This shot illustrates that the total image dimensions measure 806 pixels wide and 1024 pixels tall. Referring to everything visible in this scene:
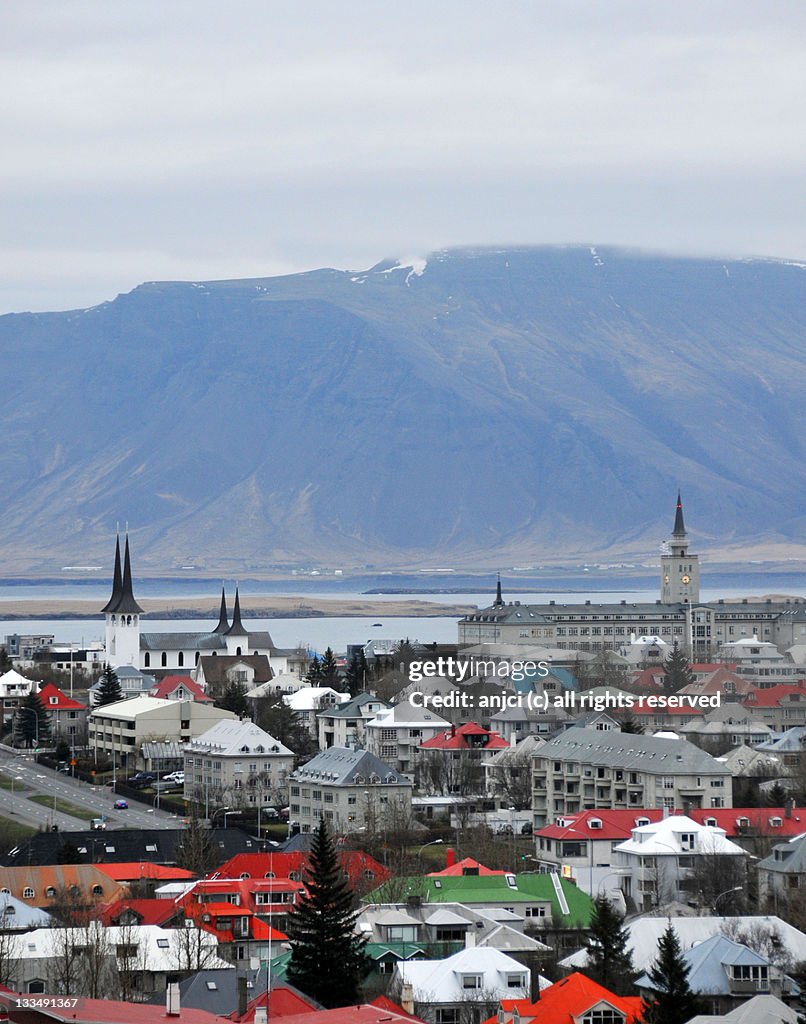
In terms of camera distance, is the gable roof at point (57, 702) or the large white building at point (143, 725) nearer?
the large white building at point (143, 725)

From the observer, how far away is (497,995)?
47.8 metres

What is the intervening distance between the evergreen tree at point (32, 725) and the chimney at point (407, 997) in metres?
73.2

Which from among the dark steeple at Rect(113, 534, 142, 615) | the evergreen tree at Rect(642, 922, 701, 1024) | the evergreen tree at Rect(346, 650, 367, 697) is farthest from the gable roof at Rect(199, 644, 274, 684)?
the evergreen tree at Rect(642, 922, 701, 1024)

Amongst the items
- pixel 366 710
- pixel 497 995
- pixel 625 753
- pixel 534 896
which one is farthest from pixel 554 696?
pixel 497 995

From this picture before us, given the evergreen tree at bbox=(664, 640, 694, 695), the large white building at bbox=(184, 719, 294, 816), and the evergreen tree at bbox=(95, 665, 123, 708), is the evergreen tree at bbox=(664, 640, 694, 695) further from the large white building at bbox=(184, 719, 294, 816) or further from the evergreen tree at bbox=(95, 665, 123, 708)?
the large white building at bbox=(184, 719, 294, 816)

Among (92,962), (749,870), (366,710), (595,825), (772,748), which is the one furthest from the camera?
(366,710)

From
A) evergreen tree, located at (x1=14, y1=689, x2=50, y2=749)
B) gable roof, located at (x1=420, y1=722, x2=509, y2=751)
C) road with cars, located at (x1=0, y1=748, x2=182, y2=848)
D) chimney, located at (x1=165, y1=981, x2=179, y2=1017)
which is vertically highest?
chimney, located at (x1=165, y1=981, x2=179, y2=1017)

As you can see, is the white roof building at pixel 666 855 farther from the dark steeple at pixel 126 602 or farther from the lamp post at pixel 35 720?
the dark steeple at pixel 126 602

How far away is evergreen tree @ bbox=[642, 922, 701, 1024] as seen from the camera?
141ft

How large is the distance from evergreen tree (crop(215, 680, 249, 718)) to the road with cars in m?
19.5

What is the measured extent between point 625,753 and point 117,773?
85.8 feet

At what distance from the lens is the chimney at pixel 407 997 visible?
152ft

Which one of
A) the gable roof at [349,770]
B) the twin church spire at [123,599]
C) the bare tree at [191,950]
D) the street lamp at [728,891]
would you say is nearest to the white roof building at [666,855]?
the street lamp at [728,891]

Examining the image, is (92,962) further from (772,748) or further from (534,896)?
(772,748)
